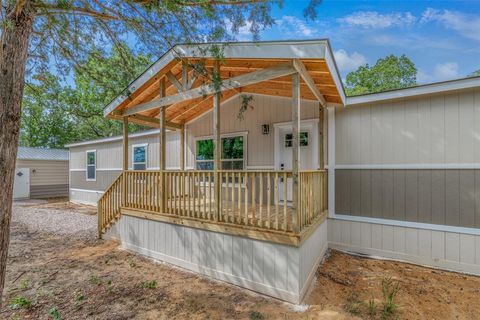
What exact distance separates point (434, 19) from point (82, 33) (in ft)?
58.9

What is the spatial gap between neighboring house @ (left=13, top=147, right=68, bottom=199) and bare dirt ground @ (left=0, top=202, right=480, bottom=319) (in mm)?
12188

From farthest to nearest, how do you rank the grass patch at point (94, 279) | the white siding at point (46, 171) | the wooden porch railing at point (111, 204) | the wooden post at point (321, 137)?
the white siding at point (46, 171), the wooden porch railing at point (111, 204), the wooden post at point (321, 137), the grass patch at point (94, 279)

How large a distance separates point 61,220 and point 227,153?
6829 millimetres

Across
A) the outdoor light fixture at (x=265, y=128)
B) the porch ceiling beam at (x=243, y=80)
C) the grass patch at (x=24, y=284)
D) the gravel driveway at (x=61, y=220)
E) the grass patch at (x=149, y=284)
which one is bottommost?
the gravel driveway at (x=61, y=220)

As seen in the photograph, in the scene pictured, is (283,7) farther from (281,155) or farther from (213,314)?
(213,314)

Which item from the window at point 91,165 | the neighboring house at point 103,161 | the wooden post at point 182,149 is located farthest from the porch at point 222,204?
the window at point 91,165

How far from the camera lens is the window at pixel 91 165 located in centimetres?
1200

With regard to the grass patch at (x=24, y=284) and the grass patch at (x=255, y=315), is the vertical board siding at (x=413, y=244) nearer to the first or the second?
the grass patch at (x=255, y=315)

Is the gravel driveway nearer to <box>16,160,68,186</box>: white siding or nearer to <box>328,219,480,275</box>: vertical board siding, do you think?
<box>16,160,68,186</box>: white siding

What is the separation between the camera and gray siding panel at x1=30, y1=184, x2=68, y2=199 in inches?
603

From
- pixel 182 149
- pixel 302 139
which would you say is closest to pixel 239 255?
pixel 302 139

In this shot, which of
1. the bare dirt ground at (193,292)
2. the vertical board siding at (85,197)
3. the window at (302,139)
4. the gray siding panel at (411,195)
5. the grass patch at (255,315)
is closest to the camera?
the grass patch at (255,315)

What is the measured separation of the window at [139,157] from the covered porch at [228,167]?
297 cm

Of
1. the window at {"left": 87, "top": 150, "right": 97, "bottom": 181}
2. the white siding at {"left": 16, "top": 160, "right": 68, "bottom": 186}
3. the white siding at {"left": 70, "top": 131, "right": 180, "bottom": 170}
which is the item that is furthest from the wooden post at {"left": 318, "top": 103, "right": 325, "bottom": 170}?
the white siding at {"left": 16, "top": 160, "right": 68, "bottom": 186}
